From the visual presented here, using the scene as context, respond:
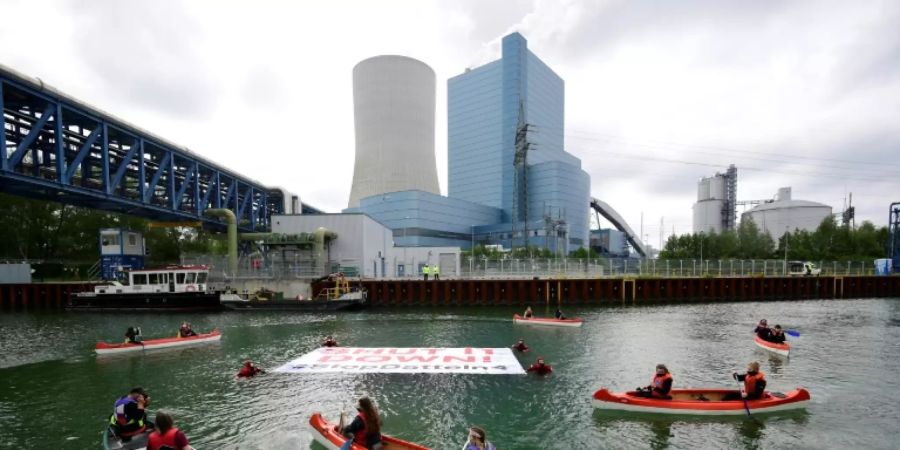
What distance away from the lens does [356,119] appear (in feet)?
383

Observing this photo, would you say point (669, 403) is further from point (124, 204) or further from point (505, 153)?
point (505, 153)

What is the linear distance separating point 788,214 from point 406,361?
643 feet

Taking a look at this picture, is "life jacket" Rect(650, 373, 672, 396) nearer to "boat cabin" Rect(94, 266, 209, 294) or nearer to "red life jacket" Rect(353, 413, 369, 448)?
"red life jacket" Rect(353, 413, 369, 448)

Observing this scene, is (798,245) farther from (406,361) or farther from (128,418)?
(128,418)

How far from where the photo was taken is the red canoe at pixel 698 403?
15.6m

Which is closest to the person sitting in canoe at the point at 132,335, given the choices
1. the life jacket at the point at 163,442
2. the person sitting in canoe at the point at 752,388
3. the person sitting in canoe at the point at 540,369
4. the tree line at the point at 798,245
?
the life jacket at the point at 163,442

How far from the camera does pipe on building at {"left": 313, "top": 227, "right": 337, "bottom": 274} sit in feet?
174

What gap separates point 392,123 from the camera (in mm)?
111375

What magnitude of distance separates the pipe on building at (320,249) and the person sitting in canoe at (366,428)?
43.0m

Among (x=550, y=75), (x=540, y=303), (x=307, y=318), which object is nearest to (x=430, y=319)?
(x=307, y=318)

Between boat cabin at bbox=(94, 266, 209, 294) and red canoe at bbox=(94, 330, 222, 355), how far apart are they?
19397 mm

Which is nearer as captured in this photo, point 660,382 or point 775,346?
point 660,382

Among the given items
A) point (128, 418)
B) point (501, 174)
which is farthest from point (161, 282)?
point (501, 174)

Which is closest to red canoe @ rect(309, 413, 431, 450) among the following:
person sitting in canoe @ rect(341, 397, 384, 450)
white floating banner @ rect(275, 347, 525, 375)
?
person sitting in canoe @ rect(341, 397, 384, 450)
